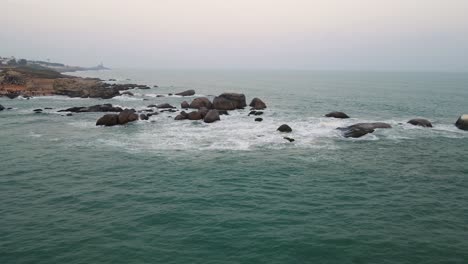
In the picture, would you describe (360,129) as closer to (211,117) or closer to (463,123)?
(463,123)

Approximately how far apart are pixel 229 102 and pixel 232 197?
4390cm

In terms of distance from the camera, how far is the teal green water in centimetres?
1739

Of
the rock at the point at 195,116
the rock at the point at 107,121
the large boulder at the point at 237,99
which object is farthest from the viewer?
the large boulder at the point at 237,99

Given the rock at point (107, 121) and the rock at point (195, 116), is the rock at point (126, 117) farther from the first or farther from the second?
the rock at point (195, 116)

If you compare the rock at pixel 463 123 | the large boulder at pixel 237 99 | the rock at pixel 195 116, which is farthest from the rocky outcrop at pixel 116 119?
the rock at pixel 463 123

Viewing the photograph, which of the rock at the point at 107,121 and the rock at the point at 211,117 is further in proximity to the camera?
the rock at the point at 211,117

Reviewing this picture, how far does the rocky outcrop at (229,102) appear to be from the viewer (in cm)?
6612

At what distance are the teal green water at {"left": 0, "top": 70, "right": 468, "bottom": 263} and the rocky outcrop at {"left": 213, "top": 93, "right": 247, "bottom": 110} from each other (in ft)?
69.3

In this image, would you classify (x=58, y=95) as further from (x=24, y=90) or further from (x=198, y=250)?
(x=198, y=250)

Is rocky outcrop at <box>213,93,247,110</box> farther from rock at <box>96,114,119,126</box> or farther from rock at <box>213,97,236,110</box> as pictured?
rock at <box>96,114,119,126</box>

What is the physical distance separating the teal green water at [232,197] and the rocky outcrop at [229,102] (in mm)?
21124

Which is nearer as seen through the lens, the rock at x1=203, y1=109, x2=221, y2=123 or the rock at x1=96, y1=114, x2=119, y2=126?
the rock at x1=96, y1=114, x2=119, y2=126

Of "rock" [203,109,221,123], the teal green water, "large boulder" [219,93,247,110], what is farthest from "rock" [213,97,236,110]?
the teal green water

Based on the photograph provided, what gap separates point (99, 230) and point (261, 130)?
30.8 m
